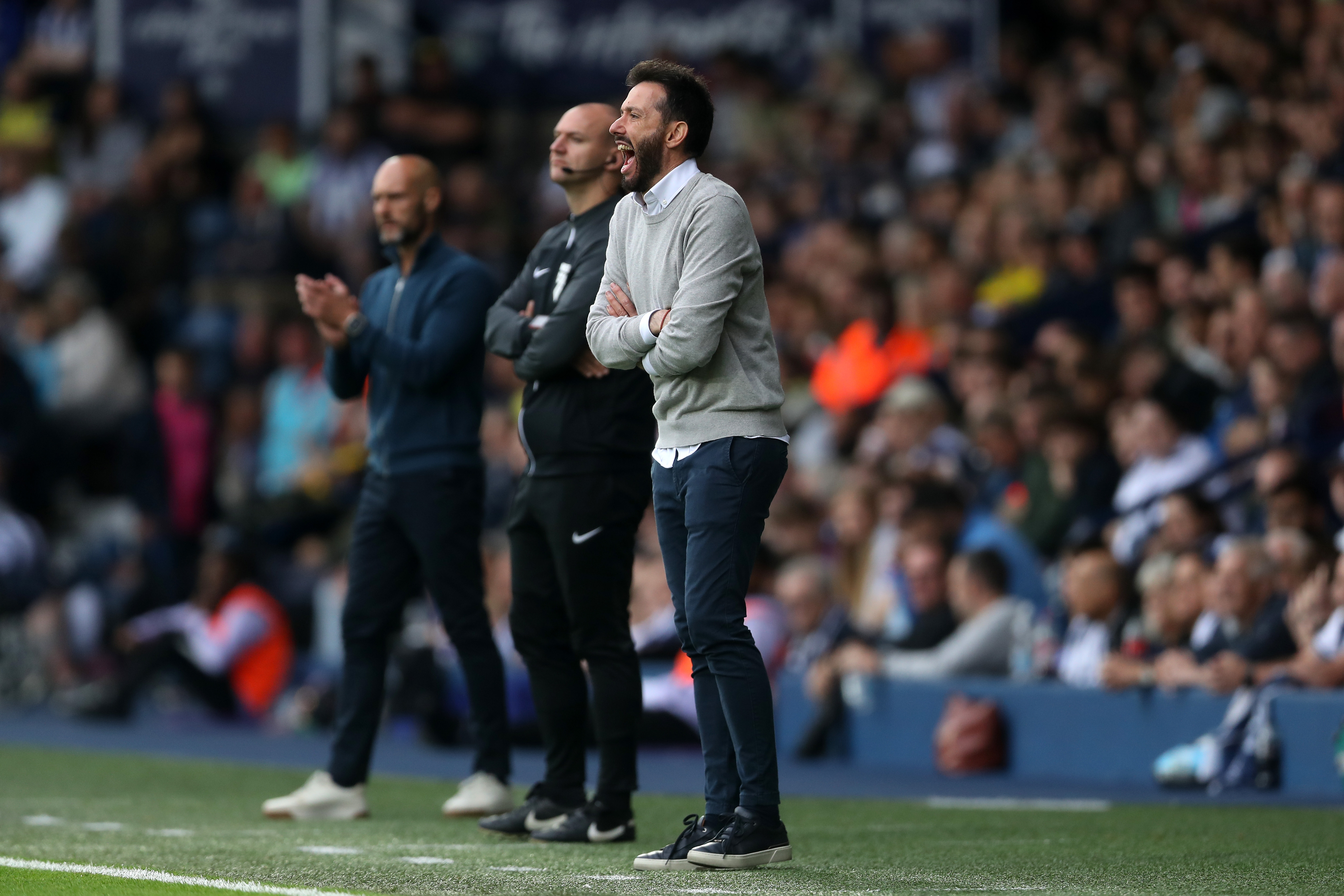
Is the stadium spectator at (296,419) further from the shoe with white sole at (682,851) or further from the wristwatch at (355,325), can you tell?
the shoe with white sole at (682,851)

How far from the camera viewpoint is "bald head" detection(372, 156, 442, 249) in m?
7.66

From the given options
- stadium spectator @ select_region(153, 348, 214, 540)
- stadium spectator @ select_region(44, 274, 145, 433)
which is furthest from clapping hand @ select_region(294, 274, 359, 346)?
stadium spectator @ select_region(44, 274, 145, 433)

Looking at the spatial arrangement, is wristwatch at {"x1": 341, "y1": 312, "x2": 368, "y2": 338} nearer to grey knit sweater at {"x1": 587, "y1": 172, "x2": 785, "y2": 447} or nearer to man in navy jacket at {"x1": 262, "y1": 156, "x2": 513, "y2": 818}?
man in navy jacket at {"x1": 262, "y1": 156, "x2": 513, "y2": 818}

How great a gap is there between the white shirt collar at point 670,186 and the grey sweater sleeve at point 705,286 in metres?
0.13

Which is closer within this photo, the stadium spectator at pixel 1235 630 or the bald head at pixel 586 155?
the bald head at pixel 586 155

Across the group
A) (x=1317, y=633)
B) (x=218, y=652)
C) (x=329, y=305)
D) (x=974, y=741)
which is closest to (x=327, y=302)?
(x=329, y=305)

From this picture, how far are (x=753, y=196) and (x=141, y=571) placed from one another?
562 cm

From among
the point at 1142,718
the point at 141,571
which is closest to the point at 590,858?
the point at 1142,718

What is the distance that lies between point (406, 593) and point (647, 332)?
2.20m

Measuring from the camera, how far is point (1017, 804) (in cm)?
837

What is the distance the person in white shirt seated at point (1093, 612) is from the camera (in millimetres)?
10109

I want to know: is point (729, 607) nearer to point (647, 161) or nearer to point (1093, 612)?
point (647, 161)

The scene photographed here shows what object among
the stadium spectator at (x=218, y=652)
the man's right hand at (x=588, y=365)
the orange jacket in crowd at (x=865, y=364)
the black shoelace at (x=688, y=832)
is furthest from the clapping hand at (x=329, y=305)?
the stadium spectator at (x=218, y=652)

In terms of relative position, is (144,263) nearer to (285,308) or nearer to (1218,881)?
(285,308)
